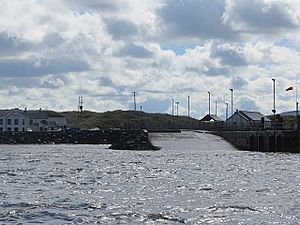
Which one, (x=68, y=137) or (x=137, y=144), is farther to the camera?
(x=68, y=137)

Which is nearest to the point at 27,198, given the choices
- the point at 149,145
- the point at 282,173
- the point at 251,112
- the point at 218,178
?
the point at 218,178

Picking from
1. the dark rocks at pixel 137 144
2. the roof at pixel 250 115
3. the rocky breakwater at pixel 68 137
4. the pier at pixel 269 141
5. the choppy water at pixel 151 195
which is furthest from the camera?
the roof at pixel 250 115

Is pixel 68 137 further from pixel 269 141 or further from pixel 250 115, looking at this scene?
pixel 269 141

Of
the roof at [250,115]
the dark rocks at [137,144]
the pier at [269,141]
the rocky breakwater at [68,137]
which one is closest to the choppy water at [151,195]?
the pier at [269,141]

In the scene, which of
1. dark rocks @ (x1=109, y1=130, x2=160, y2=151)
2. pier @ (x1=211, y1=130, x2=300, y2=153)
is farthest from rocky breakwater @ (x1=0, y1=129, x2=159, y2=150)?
pier @ (x1=211, y1=130, x2=300, y2=153)

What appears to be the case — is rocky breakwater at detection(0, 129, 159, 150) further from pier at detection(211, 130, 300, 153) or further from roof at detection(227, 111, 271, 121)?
pier at detection(211, 130, 300, 153)

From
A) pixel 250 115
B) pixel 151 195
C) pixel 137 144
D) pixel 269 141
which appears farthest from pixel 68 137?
pixel 151 195

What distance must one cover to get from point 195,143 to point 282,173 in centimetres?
5445

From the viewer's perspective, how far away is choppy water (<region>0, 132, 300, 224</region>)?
94.5 feet

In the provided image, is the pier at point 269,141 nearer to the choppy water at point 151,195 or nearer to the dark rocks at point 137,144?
the dark rocks at point 137,144

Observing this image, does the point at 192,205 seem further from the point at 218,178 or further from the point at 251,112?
the point at 251,112

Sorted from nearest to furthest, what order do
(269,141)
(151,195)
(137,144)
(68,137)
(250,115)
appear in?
(151,195), (269,141), (137,144), (68,137), (250,115)

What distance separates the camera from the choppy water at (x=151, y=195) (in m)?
28.8

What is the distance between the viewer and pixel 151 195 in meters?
36.4
